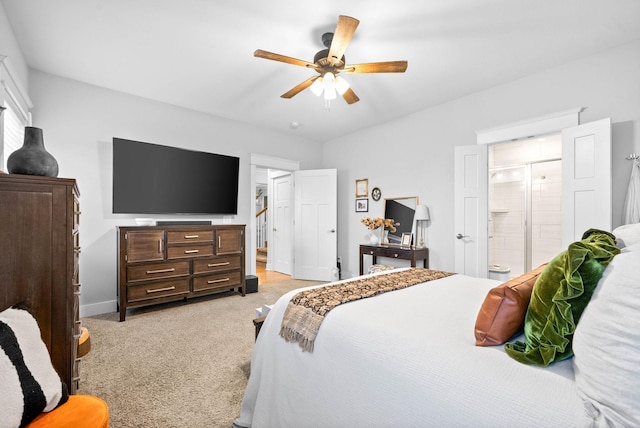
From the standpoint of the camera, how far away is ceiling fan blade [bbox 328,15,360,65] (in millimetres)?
1803

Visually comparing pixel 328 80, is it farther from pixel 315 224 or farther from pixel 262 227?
pixel 262 227

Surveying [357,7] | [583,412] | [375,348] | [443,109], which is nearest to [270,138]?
[443,109]

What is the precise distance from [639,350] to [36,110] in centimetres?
462

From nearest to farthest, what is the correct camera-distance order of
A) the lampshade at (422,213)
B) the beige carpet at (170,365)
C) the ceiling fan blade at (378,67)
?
1. the beige carpet at (170,365)
2. the ceiling fan blade at (378,67)
3. the lampshade at (422,213)

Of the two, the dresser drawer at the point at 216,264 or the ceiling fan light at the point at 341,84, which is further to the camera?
the dresser drawer at the point at 216,264

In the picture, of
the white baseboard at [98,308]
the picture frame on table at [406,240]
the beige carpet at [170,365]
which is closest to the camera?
the beige carpet at [170,365]

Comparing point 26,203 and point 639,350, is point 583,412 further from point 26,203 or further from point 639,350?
point 26,203

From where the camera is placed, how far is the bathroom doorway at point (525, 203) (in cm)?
461

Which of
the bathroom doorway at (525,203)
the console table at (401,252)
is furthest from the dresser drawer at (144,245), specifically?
the bathroom doorway at (525,203)

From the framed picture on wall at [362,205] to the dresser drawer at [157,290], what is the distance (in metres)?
2.93

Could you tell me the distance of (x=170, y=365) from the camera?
2137mm

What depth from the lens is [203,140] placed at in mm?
4160

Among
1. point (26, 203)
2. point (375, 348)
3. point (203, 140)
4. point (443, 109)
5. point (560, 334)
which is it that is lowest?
point (375, 348)

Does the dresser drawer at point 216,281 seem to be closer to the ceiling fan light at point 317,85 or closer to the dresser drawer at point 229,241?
the dresser drawer at point 229,241
